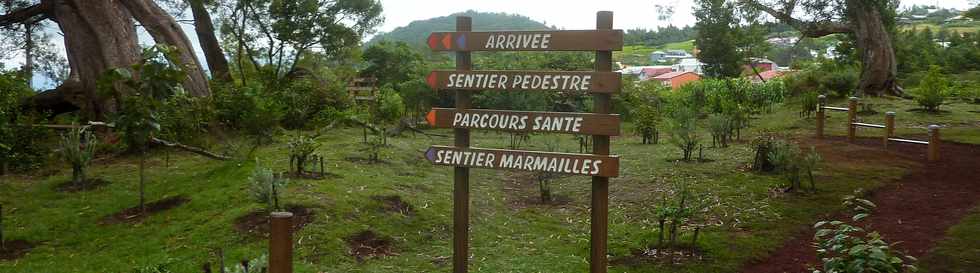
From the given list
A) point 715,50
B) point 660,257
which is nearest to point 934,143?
point 660,257

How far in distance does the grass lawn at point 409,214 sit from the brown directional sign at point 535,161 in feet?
4.24

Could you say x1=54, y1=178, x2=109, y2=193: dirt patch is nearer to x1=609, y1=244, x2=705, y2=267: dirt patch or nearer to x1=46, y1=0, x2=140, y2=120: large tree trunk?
x1=46, y1=0, x2=140, y2=120: large tree trunk

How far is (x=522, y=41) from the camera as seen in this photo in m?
5.57

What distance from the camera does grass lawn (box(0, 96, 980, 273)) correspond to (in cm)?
696

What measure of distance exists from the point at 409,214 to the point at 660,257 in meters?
2.78

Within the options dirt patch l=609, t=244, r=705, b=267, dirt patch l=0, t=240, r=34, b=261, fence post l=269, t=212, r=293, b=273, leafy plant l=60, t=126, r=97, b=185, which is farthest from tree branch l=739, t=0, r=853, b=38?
fence post l=269, t=212, r=293, b=273

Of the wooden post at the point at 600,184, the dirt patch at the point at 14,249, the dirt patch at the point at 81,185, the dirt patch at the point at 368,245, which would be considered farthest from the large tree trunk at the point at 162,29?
the wooden post at the point at 600,184

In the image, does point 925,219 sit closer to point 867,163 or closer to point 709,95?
point 867,163

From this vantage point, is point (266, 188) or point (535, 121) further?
point (266, 188)

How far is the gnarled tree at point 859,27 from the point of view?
20188 millimetres

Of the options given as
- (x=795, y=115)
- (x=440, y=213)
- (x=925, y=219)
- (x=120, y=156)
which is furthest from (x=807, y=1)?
(x=120, y=156)

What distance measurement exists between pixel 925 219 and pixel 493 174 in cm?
600

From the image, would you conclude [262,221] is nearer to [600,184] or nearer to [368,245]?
[368,245]

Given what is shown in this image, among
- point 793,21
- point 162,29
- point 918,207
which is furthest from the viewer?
point 793,21
